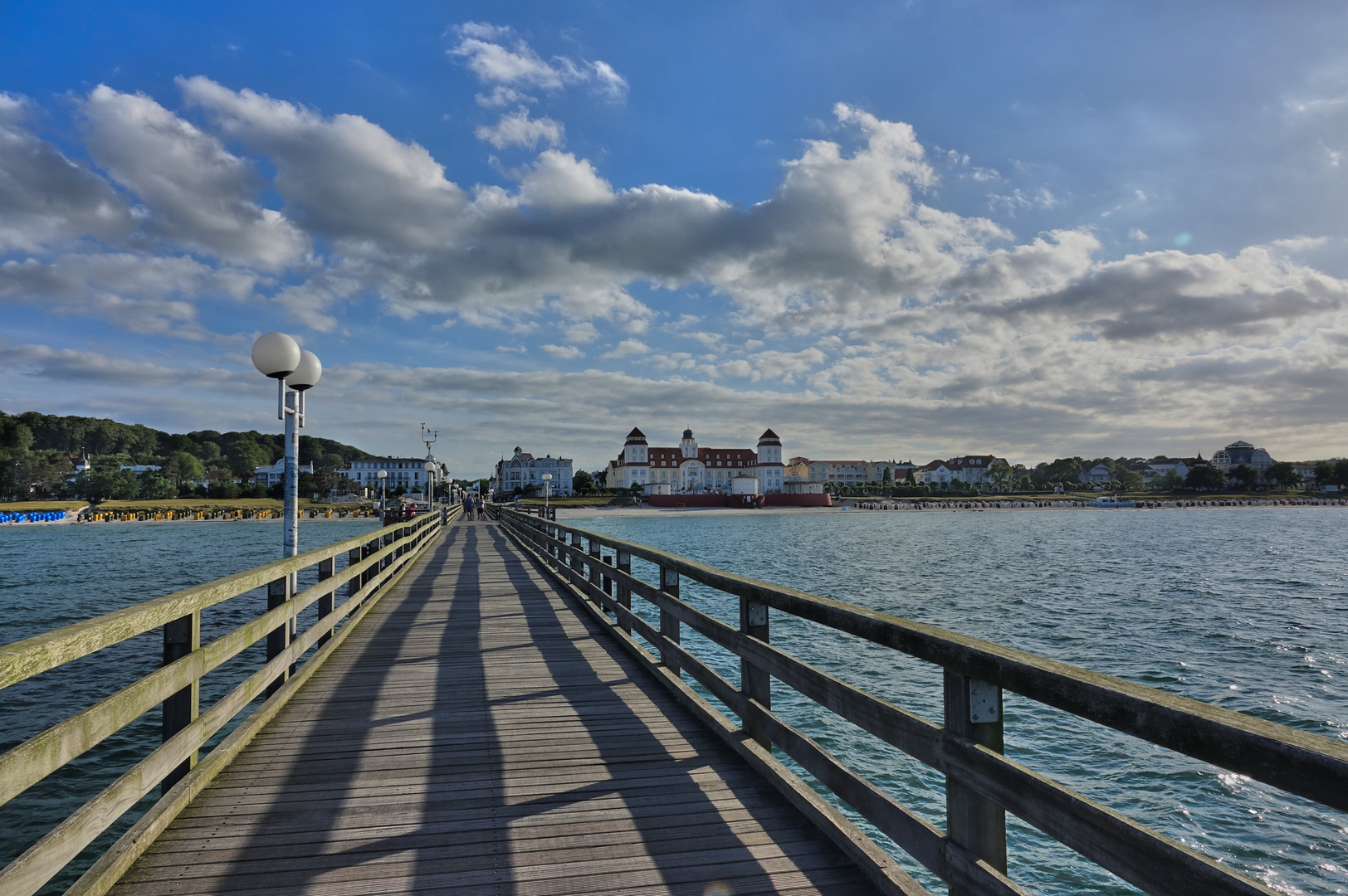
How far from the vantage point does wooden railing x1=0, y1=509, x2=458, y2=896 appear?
2205mm

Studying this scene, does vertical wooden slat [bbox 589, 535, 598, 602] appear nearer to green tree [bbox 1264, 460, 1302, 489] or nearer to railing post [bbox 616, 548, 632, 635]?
railing post [bbox 616, 548, 632, 635]

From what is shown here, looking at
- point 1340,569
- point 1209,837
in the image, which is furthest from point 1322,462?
point 1209,837

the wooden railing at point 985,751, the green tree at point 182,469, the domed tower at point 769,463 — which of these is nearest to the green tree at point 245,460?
the green tree at point 182,469

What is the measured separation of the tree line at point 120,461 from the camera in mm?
108000

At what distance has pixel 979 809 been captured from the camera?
2.39 meters

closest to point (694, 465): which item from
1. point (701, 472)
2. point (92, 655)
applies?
point (701, 472)

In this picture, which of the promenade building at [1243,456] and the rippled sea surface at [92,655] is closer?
the rippled sea surface at [92,655]

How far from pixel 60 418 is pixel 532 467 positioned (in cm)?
9980

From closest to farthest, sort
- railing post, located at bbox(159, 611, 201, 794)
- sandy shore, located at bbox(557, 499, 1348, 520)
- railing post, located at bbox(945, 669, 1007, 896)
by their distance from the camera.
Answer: railing post, located at bbox(945, 669, 1007, 896)
railing post, located at bbox(159, 611, 201, 794)
sandy shore, located at bbox(557, 499, 1348, 520)

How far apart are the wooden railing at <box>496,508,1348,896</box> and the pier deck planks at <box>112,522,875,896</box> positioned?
0.32 m

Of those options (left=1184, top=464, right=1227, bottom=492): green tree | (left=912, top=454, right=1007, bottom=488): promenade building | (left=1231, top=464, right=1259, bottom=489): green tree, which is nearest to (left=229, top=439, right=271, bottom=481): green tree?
(left=912, top=454, right=1007, bottom=488): promenade building

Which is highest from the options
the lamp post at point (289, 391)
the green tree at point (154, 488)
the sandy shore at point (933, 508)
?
the lamp post at point (289, 391)

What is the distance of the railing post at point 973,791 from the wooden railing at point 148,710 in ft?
9.11

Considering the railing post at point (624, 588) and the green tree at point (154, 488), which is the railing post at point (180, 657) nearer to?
the railing post at point (624, 588)
